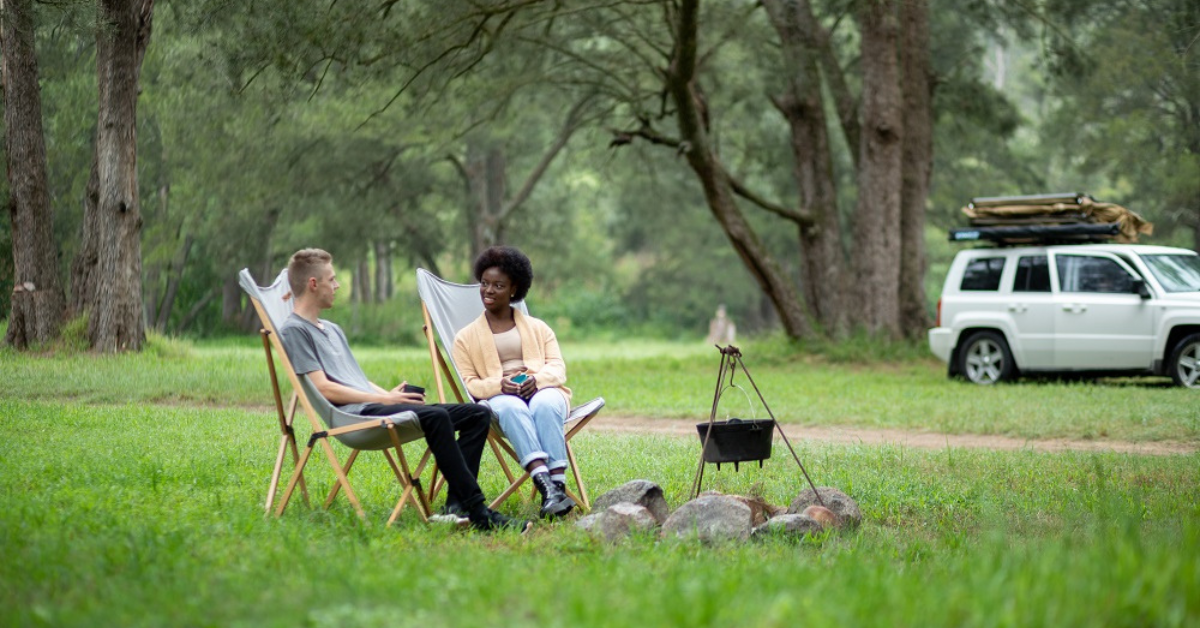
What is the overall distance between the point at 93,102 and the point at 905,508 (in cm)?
1561

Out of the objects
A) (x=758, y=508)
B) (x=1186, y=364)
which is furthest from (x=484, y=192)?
(x=758, y=508)

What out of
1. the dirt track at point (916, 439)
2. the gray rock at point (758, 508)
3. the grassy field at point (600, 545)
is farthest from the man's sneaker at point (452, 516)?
the dirt track at point (916, 439)

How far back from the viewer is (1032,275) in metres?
14.8

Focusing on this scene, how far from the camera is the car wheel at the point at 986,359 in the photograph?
14.9 meters

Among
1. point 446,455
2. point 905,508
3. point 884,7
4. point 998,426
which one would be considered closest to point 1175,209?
point 884,7

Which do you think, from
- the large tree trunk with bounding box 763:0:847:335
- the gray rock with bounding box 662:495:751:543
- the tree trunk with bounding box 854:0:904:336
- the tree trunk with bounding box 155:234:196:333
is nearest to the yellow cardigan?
the gray rock with bounding box 662:495:751:543

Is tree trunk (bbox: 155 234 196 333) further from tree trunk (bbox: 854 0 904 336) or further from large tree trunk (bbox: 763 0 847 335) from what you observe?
tree trunk (bbox: 854 0 904 336)

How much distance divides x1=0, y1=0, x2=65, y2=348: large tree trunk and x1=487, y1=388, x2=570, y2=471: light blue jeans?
11190 millimetres

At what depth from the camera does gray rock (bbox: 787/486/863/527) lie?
5898mm

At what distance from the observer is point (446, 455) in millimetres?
5742

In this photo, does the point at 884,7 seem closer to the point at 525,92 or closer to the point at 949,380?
the point at 949,380

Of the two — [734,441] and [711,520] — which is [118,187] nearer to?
[734,441]

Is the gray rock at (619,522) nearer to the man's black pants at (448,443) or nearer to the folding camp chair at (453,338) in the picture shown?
the man's black pants at (448,443)

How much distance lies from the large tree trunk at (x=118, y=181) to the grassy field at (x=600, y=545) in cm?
478
